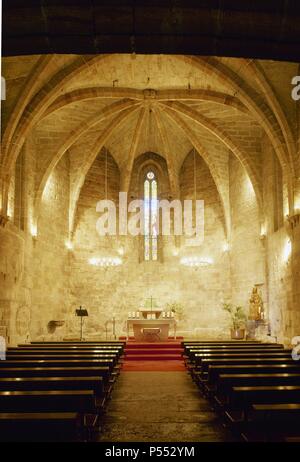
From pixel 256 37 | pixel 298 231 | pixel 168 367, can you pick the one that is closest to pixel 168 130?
pixel 298 231

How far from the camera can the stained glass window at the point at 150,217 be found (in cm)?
2241

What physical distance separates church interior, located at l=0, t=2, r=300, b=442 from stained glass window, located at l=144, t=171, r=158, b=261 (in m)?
0.07

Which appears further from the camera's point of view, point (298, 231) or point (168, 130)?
point (168, 130)

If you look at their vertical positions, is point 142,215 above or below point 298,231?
above

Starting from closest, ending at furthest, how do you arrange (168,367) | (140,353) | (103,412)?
(103,412) < (168,367) < (140,353)

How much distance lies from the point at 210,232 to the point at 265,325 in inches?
226

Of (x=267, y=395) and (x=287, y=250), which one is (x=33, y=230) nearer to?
(x=287, y=250)

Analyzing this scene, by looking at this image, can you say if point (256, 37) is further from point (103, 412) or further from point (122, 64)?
point (122, 64)

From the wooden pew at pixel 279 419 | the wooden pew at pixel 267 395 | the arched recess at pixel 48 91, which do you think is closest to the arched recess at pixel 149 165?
the arched recess at pixel 48 91

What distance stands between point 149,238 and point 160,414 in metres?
15.7

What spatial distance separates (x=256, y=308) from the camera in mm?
16922

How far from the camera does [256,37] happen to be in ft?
18.2

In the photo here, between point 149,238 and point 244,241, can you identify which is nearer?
point 244,241

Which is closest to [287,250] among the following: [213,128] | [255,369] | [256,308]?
[256,308]
